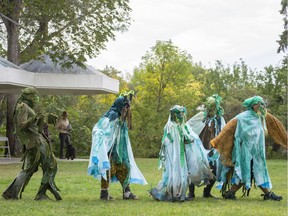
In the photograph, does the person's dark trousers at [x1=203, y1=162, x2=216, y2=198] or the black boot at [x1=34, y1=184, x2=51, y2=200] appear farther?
the person's dark trousers at [x1=203, y1=162, x2=216, y2=198]

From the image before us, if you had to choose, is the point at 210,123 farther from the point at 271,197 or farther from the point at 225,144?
the point at 271,197

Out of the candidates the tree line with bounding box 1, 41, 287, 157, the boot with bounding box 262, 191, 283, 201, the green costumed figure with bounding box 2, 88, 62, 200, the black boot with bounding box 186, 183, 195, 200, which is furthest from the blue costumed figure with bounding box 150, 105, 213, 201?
the tree line with bounding box 1, 41, 287, 157

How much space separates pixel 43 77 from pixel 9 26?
3.17m

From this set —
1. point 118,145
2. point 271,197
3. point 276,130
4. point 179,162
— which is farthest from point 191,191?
point 276,130

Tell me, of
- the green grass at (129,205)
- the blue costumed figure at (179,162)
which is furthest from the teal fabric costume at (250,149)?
the blue costumed figure at (179,162)

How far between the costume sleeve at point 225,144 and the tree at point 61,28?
1278 centimetres

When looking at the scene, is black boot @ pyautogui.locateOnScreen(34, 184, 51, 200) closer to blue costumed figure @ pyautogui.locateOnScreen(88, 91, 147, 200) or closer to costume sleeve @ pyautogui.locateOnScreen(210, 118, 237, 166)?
blue costumed figure @ pyautogui.locateOnScreen(88, 91, 147, 200)

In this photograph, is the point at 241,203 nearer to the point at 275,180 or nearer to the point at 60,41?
the point at 275,180

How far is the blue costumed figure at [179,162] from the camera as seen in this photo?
9297mm

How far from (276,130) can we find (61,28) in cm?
1422

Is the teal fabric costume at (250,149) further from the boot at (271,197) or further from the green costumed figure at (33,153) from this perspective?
the green costumed figure at (33,153)

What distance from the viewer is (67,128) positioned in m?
21.8

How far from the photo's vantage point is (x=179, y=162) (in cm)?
939

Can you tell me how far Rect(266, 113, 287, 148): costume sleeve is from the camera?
10.0 meters
